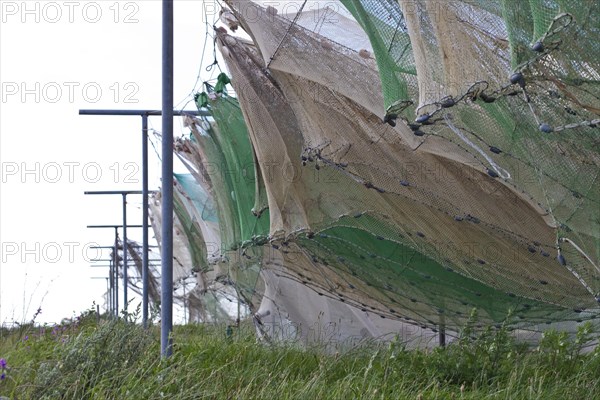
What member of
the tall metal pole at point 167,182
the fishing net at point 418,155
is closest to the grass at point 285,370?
the tall metal pole at point 167,182

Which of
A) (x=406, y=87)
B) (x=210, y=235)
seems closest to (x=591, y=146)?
(x=406, y=87)

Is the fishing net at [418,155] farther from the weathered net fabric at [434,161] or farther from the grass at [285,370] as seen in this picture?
the grass at [285,370]

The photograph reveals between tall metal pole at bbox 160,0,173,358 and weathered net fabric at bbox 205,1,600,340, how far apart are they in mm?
1015

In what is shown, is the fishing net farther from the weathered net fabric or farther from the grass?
the grass

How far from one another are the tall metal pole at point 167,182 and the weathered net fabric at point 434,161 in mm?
1015

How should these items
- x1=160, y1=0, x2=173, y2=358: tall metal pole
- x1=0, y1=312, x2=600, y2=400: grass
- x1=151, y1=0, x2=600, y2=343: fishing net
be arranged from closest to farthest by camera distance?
x1=151, y1=0, x2=600, y2=343: fishing net → x1=0, y1=312, x2=600, y2=400: grass → x1=160, y1=0, x2=173, y2=358: tall metal pole

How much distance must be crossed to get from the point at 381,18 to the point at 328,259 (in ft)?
15.2

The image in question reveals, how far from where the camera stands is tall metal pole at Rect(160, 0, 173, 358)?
9.95 m

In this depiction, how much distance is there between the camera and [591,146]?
774 centimetres

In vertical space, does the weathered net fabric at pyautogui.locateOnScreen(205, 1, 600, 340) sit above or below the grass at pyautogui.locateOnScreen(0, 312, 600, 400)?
above

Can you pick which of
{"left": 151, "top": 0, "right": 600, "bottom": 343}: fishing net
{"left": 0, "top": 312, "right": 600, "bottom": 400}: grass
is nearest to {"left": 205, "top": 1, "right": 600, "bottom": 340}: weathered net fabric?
{"left": 151, "top": 0, "right": 600, "bottom": 343}: fishing net

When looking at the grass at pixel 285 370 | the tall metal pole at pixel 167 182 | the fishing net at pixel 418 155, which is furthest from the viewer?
the tall metal pole at pixel 167 182

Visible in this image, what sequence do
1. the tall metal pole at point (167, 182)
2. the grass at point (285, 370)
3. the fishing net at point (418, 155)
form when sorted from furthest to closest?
the tall metal pole at point (167, 182) → the grass at point (285, 370) → the fishing net at point (418, 155)

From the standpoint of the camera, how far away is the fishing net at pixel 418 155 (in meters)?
7.08
